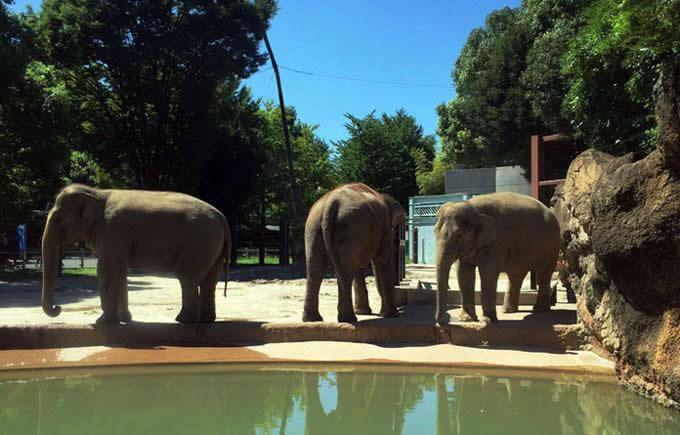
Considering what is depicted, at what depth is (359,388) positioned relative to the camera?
652 centimetres

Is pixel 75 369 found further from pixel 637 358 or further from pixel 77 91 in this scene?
pixel 77 91

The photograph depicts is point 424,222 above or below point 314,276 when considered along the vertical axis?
above

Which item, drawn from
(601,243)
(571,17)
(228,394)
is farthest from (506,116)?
(228,394)

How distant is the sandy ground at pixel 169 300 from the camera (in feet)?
32.7

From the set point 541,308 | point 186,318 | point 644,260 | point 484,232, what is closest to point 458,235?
point 484,232

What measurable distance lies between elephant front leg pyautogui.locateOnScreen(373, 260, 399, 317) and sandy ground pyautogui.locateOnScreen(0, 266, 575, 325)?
33cm

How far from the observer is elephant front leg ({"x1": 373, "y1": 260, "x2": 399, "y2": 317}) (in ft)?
30.6

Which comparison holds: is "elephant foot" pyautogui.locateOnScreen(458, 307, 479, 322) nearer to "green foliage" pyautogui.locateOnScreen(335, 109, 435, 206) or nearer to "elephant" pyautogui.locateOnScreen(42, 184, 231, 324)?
"elephant" pyautogui.locateOnScreen(42, 184, 231, 324)

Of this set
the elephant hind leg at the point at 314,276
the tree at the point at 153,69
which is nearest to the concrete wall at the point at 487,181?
the tree at the point at 153,69

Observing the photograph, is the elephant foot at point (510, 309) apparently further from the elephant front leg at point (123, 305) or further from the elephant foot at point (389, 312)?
the elephant front leg at point (123, 305)

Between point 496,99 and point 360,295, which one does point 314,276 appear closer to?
point 360,295

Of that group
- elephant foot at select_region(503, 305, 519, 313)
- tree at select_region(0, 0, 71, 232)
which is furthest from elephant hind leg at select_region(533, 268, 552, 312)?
tree at select_region(0, 0, 71, 232)

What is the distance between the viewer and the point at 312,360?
739 centimetres

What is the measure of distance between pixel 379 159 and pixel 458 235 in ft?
117
